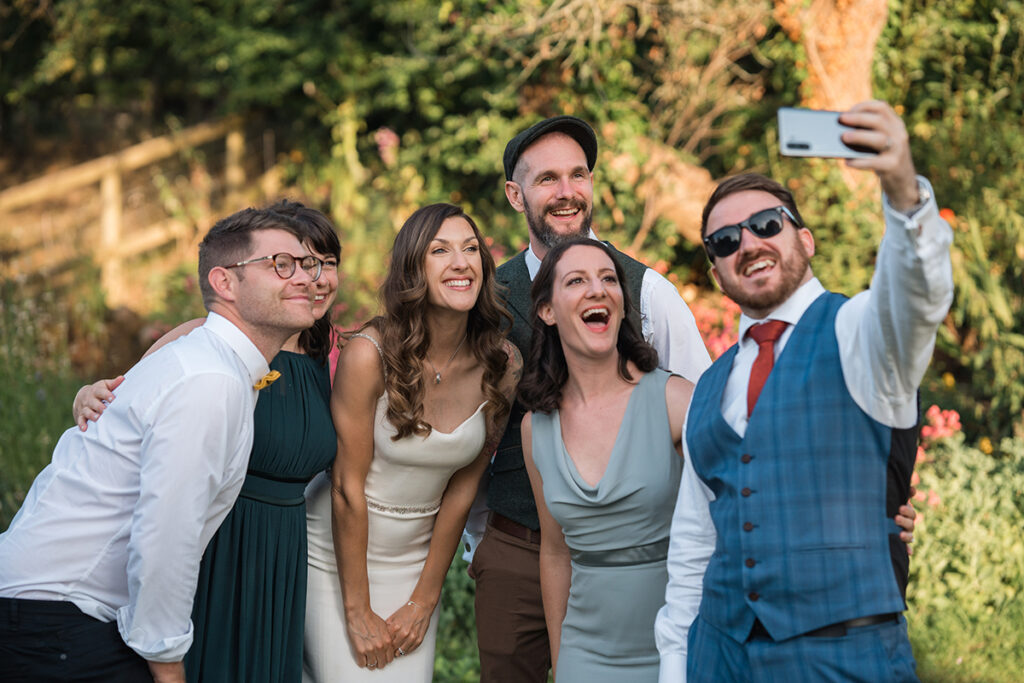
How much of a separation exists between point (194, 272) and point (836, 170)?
20.2 feet

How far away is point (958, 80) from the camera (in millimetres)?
7973

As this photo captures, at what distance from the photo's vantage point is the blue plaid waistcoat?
202 centimetres

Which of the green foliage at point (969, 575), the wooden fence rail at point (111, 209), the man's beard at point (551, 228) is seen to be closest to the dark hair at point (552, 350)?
the man's beard at point (551, 228)

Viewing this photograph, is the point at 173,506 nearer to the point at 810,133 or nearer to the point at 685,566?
the point at 685,566

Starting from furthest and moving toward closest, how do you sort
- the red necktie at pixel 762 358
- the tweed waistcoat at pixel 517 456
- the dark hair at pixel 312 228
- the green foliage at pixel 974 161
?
the green foliage at pixel 974 161
the tweed waistcoat at pixel 517 456
the dark hair at pixel 312 228
the red necktie at pixel 762 358

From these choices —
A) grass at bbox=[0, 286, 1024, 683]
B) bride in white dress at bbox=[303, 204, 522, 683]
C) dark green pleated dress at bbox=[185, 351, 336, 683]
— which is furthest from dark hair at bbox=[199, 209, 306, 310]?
grass at bbox=[0, 286, 1024, 683]

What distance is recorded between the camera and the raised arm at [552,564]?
2938 mm

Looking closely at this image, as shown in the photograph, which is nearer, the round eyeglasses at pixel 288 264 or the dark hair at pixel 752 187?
the dark hair at pixel 752 187

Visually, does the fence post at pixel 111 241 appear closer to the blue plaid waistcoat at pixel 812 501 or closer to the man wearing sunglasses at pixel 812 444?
the man wearing sunglasses at pixel 812 444

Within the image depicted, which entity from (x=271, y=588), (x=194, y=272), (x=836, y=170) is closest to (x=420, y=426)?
(x=271, y=588)

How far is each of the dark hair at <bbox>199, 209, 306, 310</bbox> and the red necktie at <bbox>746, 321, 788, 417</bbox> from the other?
1362 mm

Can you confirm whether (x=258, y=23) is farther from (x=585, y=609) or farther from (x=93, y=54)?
(x=585, y=609)

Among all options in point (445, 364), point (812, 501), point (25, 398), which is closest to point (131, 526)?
point (445, 364)

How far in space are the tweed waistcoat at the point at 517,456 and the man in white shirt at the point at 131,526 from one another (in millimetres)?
1029
